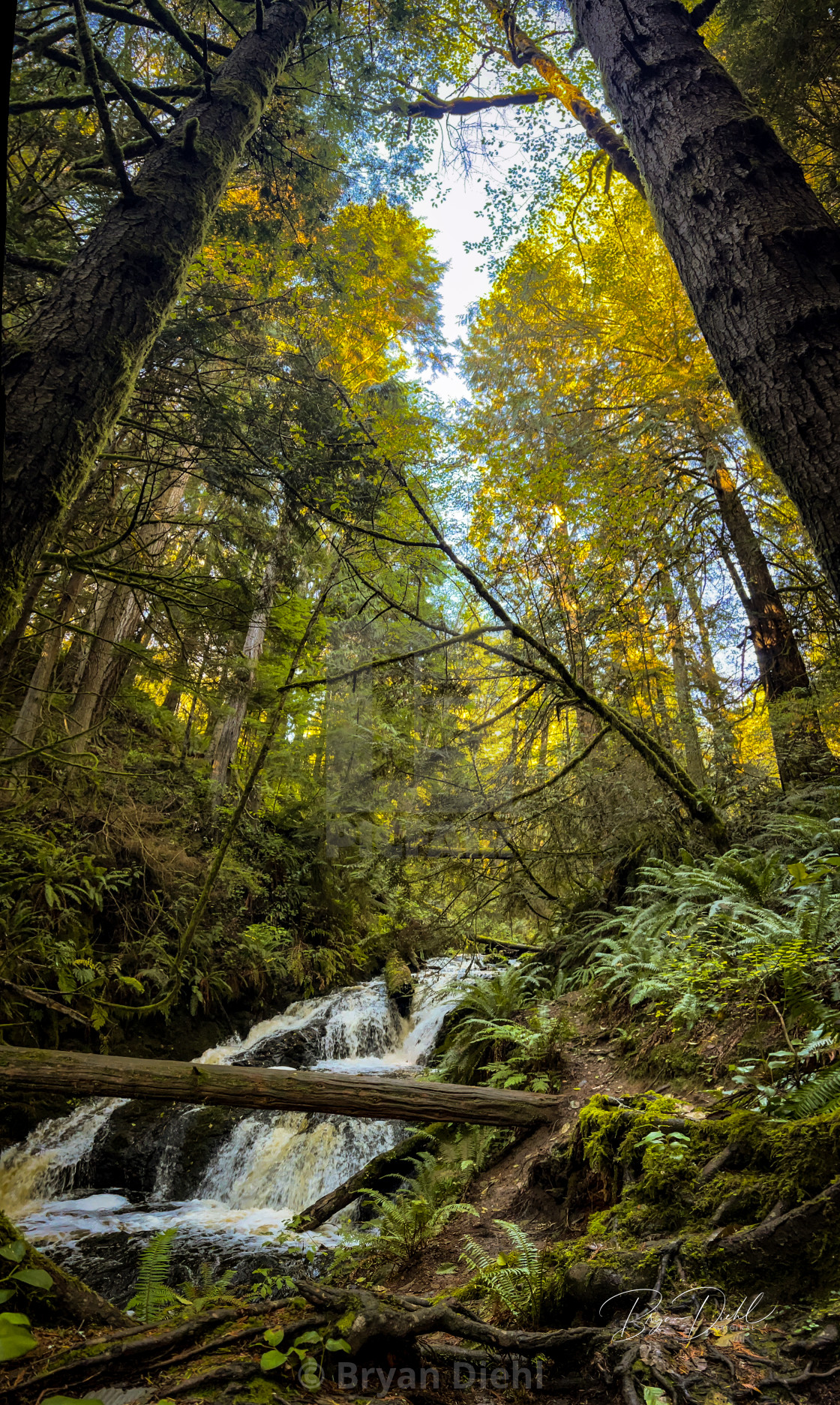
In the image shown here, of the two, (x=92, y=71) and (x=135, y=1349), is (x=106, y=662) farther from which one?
(x=135, y=1349)

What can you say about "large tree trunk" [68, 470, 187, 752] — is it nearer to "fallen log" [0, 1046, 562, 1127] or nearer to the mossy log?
"fallen log" [0, 1046, 562, 1127]

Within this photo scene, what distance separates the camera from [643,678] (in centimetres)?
710

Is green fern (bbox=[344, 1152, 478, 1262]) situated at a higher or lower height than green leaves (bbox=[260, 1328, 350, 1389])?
lower

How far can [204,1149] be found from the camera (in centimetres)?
670

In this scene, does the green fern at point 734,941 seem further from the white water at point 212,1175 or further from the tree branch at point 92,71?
the tree branch at point 92,71

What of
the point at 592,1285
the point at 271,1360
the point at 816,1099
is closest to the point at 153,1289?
the point at 271,1360

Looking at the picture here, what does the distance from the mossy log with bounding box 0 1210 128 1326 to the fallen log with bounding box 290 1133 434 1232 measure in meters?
2.71

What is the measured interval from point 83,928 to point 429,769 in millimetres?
5076

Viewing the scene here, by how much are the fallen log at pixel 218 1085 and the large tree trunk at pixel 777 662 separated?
192 inches

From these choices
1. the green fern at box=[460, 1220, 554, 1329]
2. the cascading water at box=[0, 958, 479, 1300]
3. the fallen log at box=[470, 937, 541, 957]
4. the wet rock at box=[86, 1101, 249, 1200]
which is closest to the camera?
the green fern at box=[460, 1220, 554, 1329]

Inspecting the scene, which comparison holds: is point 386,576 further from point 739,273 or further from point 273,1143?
point 273,1143

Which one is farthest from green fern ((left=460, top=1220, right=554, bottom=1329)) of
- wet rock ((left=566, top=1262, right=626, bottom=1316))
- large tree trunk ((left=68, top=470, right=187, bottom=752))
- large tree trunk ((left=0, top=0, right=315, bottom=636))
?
large tree trunk ((left=68, top=470, right=187, bottom=752))

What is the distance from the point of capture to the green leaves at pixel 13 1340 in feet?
4.88
